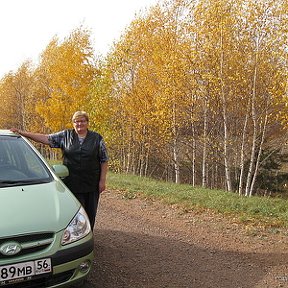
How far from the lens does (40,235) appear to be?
286cm

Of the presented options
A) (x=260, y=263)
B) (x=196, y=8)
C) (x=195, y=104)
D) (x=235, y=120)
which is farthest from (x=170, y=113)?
(x=260, y=263)

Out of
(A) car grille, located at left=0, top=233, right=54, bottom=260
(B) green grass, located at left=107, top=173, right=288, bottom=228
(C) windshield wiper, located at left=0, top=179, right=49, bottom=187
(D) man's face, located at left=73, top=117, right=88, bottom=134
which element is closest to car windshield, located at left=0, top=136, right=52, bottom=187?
(C) windshield wiper, located at left=0, top=179, right=49, bottom=187

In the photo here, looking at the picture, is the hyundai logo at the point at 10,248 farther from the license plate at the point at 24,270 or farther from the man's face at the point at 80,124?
the man's face at the point at 80,124

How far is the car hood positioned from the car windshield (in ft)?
0.61

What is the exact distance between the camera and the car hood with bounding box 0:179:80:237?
2.83 m

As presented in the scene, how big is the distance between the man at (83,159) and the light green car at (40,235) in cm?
85

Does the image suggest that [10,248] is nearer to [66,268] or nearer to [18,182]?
[66,268]

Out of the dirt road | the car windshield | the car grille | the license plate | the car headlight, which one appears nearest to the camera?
the license plate

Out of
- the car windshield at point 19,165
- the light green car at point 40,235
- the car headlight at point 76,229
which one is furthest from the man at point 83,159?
the car headlight at point 76,229

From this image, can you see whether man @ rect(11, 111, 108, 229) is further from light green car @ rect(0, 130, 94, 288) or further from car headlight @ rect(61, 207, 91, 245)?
car headlight @ rect(61, 207, 91, 245)

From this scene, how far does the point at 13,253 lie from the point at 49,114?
18.3m

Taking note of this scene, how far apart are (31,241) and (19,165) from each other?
1.44 m

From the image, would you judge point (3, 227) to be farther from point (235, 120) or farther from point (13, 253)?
point (235, 120)

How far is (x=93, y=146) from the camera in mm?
4594
